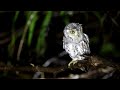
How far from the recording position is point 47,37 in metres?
1.57

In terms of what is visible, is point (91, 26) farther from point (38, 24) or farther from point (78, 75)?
point (78, 75)

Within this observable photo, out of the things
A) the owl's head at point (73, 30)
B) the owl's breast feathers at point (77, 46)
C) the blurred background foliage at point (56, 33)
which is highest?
the blurred background foliage at point (56, 33)

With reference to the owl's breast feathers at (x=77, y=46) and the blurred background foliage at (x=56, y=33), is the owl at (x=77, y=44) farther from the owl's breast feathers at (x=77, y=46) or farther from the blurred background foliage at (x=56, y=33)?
the blurred background foliage at (x=56, y=33)

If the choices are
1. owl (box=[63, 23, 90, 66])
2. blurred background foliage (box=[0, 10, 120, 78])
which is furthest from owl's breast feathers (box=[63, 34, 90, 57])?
blurred background foliage (box=[0, 10, 120, 78])

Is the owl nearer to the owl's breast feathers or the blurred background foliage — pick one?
the owl's breast feathers

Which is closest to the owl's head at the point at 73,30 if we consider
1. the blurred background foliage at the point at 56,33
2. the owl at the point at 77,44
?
the owl at the point at 77,44

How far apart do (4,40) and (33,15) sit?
0.30 meters

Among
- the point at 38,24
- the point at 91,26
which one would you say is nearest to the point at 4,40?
the point at 38,24

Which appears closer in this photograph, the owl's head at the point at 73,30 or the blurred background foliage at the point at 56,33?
the owl's head at the point at 73,30

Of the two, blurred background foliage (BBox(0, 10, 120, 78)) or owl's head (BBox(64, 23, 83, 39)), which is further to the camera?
blurred background foliage (BBox(0, 10, 120, 78))

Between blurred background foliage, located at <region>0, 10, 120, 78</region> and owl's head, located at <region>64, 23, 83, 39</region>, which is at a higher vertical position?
blurred background foliage, located at <region>0, 10, 120, 78</region>

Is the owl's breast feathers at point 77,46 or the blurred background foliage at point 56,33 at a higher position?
the blurred background foliage at point 56,33

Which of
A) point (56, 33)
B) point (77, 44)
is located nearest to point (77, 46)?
point (77, 44)

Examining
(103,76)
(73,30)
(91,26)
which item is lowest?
(103,76)
